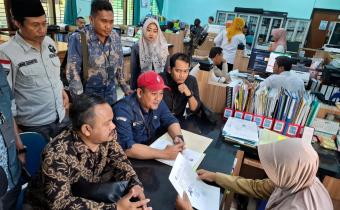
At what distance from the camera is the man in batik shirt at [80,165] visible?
0.91 meters

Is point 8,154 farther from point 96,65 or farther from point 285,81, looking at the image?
point 285,81

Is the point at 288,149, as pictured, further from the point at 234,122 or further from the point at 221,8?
the point at 221,8

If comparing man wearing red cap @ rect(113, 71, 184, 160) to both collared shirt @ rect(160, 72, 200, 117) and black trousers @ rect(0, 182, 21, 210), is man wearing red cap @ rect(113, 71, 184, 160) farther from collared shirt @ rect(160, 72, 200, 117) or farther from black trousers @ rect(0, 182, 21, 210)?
black trousers @ rect(0, 182, 21, 210)

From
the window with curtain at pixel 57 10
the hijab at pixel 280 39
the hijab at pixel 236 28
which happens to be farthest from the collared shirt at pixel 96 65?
the window with curtain at pixel 57 10

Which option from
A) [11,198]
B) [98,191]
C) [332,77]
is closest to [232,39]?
[332,77]

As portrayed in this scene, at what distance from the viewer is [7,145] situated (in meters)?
1.02

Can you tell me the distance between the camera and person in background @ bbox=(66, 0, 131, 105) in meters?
1.74

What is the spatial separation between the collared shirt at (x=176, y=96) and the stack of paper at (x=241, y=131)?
1.06ft

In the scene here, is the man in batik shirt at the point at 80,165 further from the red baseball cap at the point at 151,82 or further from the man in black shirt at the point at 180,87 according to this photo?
the man in black shirt at the point at 180,87

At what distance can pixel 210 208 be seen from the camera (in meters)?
1.02

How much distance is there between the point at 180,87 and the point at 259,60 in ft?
7.54

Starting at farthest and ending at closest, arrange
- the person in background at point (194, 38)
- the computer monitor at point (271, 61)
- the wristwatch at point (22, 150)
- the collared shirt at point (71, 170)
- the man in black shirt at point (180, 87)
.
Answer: the person in background at point (194, 38)
the computer monitor at point (271, 61)
the man in black shirt at point (180, 87)
the wristwatch at point (22, 150)
the collared shirt at point (71, 170)

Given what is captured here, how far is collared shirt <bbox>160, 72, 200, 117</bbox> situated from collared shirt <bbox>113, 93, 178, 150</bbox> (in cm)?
25

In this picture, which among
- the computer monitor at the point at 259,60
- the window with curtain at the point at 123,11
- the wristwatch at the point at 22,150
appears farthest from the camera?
the window with curtain at the point at 123,11
